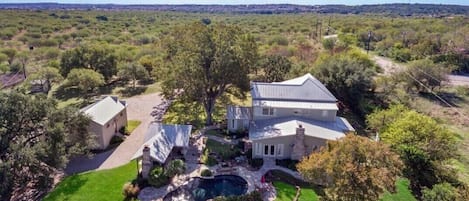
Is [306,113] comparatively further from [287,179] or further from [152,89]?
[152,89]

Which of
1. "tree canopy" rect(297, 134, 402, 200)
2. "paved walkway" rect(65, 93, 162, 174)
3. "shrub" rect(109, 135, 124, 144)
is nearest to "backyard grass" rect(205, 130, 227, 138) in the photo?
"paved walkway" rect(65, 93, 162, 174)

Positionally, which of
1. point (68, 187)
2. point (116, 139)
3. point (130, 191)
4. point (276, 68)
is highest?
point (276, 68)

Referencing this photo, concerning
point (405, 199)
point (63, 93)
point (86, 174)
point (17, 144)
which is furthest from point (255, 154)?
point (63, 93)

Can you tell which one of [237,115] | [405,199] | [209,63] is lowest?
[405,199]

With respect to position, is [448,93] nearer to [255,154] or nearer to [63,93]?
[255,154]

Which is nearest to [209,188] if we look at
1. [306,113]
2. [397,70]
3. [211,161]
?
[211,161]

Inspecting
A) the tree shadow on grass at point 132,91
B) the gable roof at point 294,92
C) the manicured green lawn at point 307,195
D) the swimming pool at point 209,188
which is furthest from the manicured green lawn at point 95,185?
the tree shadow on grass at point 132,91
